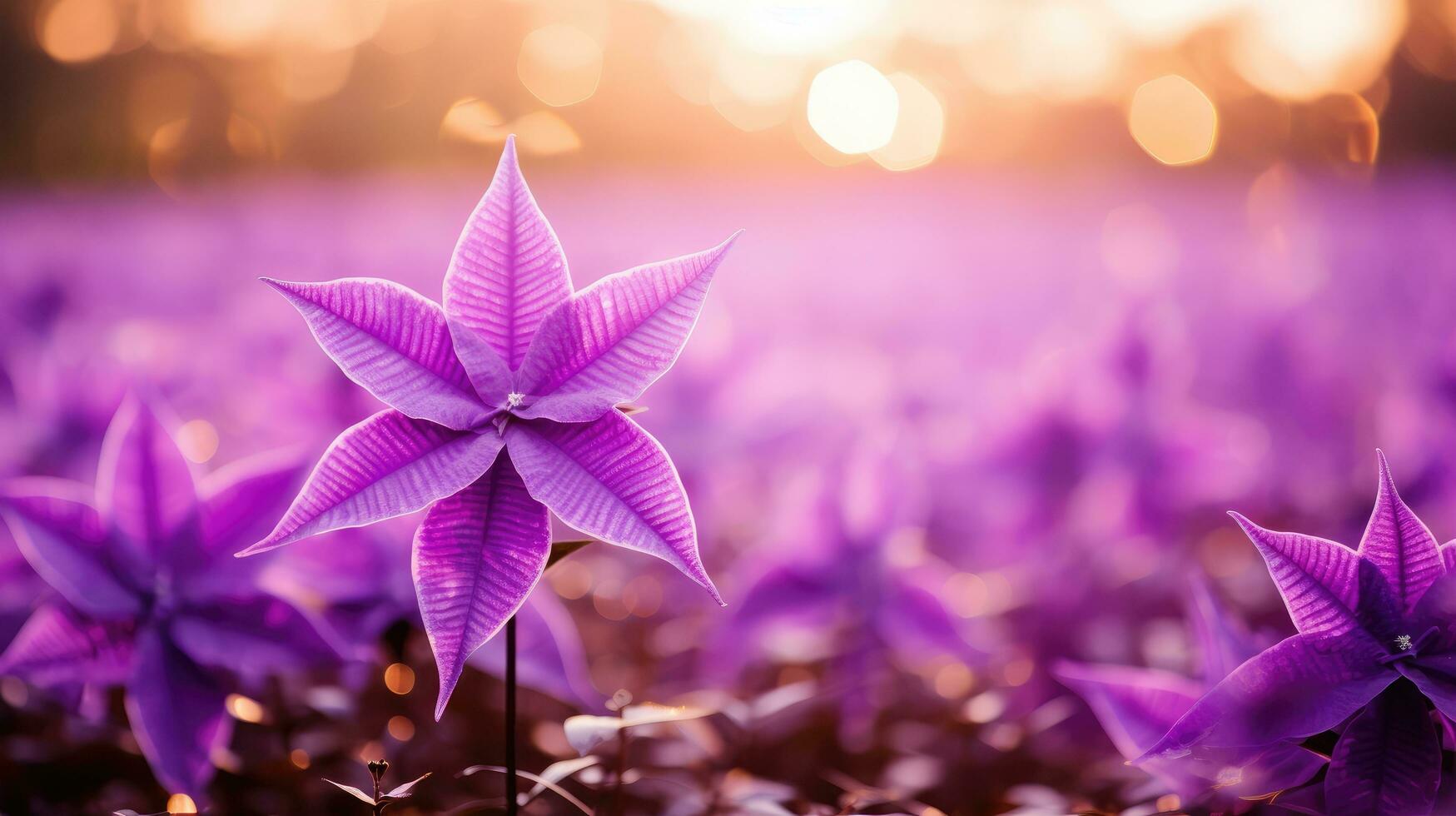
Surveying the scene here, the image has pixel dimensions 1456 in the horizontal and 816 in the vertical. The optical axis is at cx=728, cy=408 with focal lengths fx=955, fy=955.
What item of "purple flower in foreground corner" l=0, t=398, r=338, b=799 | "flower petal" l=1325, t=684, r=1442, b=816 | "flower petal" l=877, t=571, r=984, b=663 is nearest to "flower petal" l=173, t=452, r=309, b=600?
"purple flower in foreground corner" l=0, t=398, r=338, b=799

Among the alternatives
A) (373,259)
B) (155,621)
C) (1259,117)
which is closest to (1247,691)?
(155,621)

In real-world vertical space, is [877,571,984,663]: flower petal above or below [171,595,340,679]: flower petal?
below

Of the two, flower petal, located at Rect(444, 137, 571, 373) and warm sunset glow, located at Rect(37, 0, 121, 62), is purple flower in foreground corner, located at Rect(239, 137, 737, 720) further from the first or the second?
warm sunset glow, located at Rect(37, 0, 121, 62)

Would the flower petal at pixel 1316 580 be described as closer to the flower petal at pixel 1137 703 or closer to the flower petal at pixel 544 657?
the flower petal at pixel 1137 703

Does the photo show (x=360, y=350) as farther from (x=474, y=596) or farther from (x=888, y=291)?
(x=888, y=291)

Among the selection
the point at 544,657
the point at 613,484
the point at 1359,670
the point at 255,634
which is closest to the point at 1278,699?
the point at 1359,670

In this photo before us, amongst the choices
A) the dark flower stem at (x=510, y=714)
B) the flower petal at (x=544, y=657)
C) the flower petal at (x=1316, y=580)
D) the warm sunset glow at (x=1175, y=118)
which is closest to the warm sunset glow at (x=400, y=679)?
the flower petal at (x=544, y=657)
